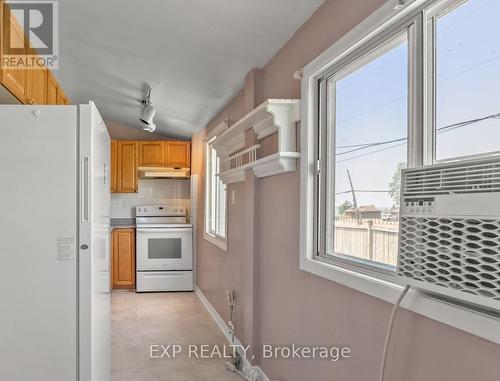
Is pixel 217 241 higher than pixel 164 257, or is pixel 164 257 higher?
pixel 217 241

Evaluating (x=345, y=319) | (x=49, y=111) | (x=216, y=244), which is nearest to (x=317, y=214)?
(x=345, y=319)

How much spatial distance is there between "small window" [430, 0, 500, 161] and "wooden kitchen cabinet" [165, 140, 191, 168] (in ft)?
17.4

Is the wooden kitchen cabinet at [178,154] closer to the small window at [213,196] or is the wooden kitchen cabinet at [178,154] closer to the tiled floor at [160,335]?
the small window at [213,196]

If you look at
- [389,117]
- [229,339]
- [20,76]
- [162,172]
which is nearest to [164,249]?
[162,172]

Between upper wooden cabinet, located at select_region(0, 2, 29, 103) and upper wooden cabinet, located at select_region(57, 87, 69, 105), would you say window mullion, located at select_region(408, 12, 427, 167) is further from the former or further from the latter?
upper wooden cabinet, located at select_region(57, 87, 69, 105)

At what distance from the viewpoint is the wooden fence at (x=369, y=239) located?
1.59m

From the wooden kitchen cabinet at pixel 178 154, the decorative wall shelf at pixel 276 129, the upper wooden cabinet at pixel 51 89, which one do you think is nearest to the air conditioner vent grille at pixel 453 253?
the decorative wall shelf at pixel 276 129

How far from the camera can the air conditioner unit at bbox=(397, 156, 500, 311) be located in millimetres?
983

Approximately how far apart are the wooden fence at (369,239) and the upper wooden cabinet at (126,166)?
15.7 ft

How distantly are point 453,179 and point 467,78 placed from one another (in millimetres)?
360

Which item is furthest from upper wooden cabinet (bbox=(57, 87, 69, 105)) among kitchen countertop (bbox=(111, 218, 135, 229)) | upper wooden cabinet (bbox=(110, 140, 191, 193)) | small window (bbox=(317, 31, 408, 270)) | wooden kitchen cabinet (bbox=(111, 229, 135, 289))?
small window (bbox=(317, 31, 408, 270))

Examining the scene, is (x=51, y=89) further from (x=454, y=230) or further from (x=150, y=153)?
(x=454, y=230)

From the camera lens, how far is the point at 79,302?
2188 millimetres

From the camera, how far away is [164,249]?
612 cm
